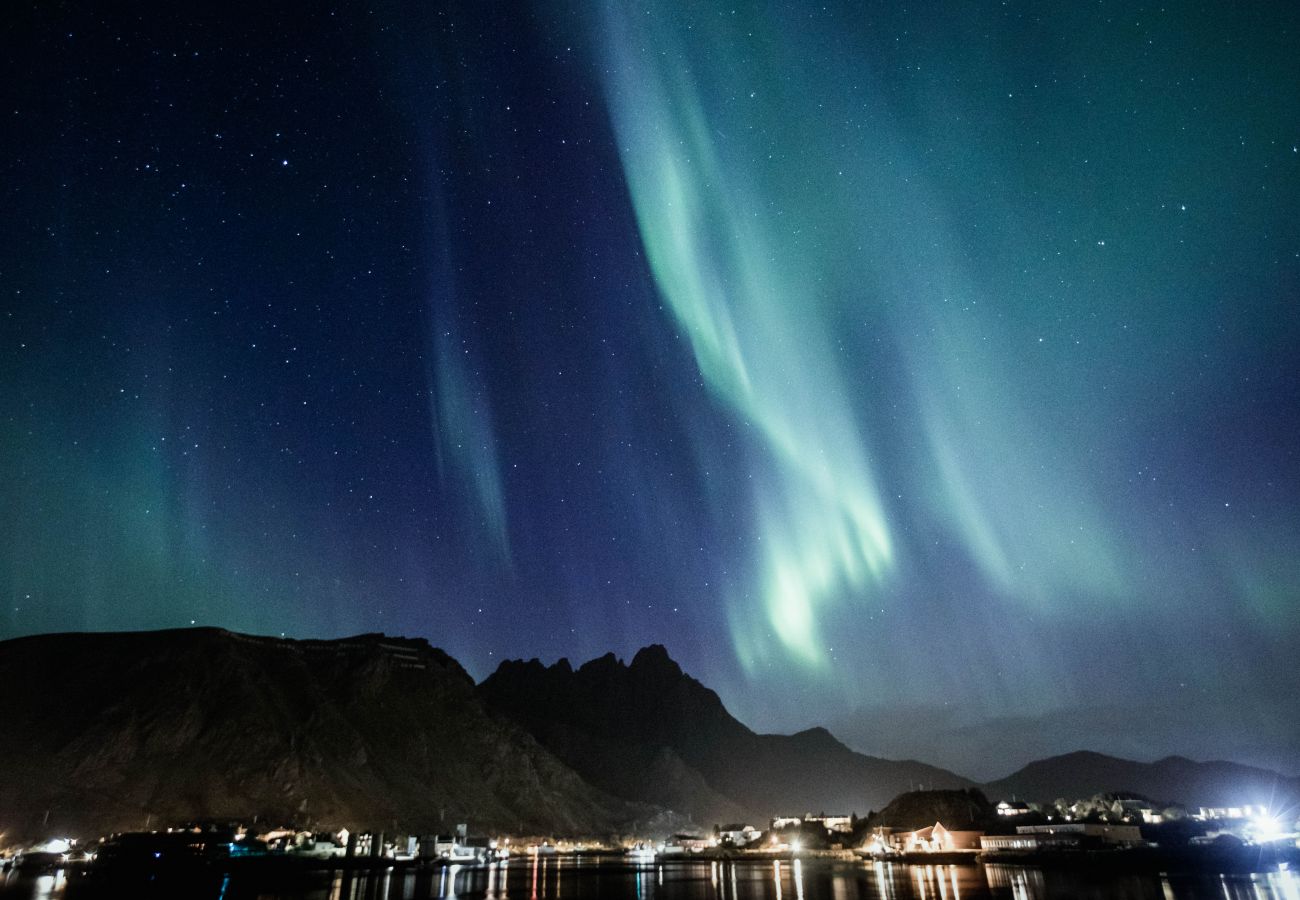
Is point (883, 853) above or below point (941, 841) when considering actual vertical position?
below

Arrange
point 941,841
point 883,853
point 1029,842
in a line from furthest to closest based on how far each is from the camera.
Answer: point 883,853 → point 941,841 → point 1029,842

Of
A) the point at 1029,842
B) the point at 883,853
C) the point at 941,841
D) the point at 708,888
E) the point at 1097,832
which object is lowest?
the point at 708,888

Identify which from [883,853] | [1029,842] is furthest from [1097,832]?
[883,853]

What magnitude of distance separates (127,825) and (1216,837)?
8683 inches

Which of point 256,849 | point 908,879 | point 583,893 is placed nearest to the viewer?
point 583,893

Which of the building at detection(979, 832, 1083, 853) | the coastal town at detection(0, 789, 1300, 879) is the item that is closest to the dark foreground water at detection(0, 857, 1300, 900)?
the coastal town at detection(0, 789, 1300, 879)

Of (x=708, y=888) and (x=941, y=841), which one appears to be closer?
(x=708, y=888)

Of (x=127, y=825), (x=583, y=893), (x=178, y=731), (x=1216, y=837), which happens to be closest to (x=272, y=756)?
(x=178, y=731)

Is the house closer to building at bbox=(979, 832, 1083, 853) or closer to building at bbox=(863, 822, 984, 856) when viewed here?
building at bbox=(863, 822, 984, 856)

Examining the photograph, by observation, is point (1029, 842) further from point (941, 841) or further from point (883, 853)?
point (883, 853)

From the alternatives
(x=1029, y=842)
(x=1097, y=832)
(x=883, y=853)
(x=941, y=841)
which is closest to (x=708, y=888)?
(x=941, y=841)

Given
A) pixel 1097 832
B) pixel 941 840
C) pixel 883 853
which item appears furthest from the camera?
pixel 883 853

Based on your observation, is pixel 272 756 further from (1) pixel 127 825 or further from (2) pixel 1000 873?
(2) pixel 1000 873

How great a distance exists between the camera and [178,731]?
190 metres
